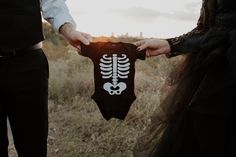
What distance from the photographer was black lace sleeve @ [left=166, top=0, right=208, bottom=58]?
292cm

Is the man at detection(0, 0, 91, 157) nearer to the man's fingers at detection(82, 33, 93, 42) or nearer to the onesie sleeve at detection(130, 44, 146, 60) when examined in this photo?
the man's fingers at detection(82, 33, 93, 42)

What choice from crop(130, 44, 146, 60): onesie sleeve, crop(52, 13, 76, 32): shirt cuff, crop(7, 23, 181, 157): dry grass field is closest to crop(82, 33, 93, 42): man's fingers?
crop(52, 13, 76, 32): shirt cuff

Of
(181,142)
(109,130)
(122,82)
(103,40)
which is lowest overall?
(109,130)

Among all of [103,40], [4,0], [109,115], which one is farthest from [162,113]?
[4,0]

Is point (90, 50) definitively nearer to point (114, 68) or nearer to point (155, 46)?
point (114, 68)

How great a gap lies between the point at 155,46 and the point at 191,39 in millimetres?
221

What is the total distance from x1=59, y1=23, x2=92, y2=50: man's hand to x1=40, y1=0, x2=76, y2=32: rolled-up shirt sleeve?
1.1 inches

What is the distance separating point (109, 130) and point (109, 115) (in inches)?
106

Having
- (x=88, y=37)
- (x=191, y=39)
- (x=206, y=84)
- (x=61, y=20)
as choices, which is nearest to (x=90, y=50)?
(x=88, y=37)

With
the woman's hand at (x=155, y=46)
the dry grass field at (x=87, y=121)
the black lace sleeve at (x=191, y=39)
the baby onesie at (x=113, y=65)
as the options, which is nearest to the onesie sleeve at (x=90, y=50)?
the baby onesie at (x=113, y=65)

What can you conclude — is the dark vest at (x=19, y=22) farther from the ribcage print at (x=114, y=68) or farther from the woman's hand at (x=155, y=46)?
the woman's hand at (x=155, y=46)

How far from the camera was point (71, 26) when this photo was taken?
→ 3.30m

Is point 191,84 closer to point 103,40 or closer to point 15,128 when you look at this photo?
point 103,40

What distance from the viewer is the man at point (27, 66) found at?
3070 millimetres
